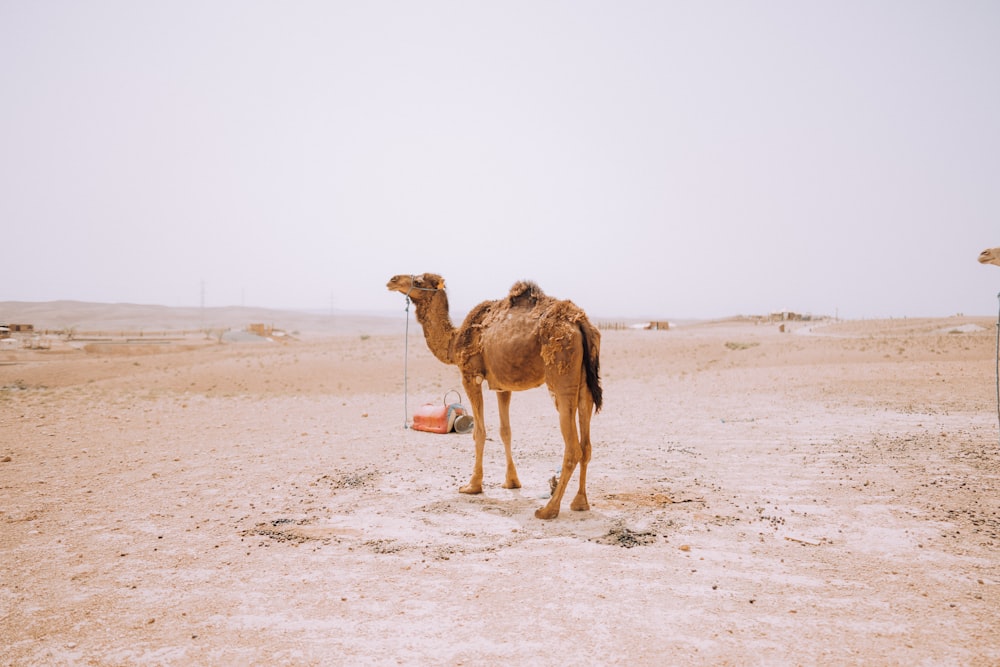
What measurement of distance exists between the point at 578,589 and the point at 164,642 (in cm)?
344

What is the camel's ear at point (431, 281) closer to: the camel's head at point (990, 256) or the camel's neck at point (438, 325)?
the camel's neck at point (438, 325)

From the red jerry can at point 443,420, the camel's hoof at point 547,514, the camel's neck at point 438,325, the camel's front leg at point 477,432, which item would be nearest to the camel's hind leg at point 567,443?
the camel's hoof at point 547,514

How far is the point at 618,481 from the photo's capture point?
354 inches

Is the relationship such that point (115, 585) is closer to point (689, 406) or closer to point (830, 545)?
point (830, 545)

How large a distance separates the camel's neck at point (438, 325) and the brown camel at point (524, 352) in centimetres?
2

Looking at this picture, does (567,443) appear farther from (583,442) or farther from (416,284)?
(416,284)

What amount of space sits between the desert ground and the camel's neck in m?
2.16

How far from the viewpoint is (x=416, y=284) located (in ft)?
30.6

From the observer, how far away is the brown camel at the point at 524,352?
737 cm

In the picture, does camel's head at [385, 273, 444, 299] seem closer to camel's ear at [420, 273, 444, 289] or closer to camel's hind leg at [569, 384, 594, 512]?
camel's ear at [420, 273, 444, 289]

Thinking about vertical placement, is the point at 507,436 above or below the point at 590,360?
below

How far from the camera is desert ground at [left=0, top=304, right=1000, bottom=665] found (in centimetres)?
430

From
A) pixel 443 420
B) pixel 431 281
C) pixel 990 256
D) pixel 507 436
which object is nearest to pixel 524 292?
pixel 431 281

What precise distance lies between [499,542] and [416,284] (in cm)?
459
